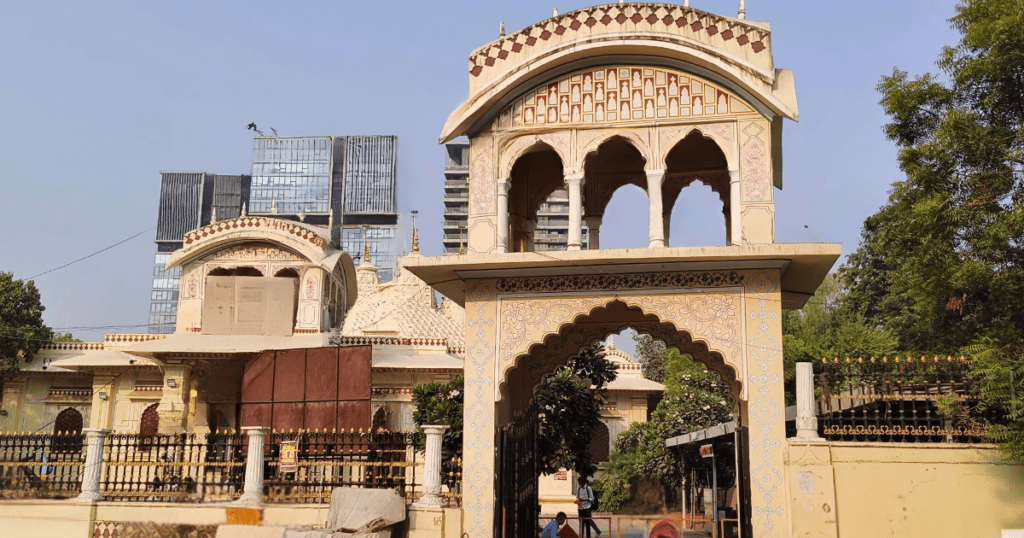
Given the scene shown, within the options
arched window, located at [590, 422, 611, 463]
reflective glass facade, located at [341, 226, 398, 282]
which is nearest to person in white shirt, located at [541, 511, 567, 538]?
arched window, located at [590, 422, 611, 463]

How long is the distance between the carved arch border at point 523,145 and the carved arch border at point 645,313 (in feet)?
5.61

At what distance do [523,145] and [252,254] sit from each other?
13.6 meters

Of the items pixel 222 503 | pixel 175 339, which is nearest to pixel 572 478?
pixel 175 339

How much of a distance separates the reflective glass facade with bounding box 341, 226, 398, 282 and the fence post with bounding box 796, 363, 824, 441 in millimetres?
85605

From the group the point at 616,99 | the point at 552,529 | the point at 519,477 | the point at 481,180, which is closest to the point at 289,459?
the point at 519,477

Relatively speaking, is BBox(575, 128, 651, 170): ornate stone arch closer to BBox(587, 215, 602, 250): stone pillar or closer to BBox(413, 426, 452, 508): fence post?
BBox(587, 215, 602, 250): stone pillar

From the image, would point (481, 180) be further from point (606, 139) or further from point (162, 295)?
point (162, 295)

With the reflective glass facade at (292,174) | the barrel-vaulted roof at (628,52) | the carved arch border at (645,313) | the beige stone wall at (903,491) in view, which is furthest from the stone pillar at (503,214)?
the reflective glass facade at (292,174)

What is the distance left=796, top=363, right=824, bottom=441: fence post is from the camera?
10.1 meters

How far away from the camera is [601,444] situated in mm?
26562

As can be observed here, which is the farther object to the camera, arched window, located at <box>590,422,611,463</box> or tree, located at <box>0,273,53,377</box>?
arched window, located at <box>590,422,611,463</box>

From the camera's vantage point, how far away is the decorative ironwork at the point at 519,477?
414 inches

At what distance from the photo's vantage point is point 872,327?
26500mm

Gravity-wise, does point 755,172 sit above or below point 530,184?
below
